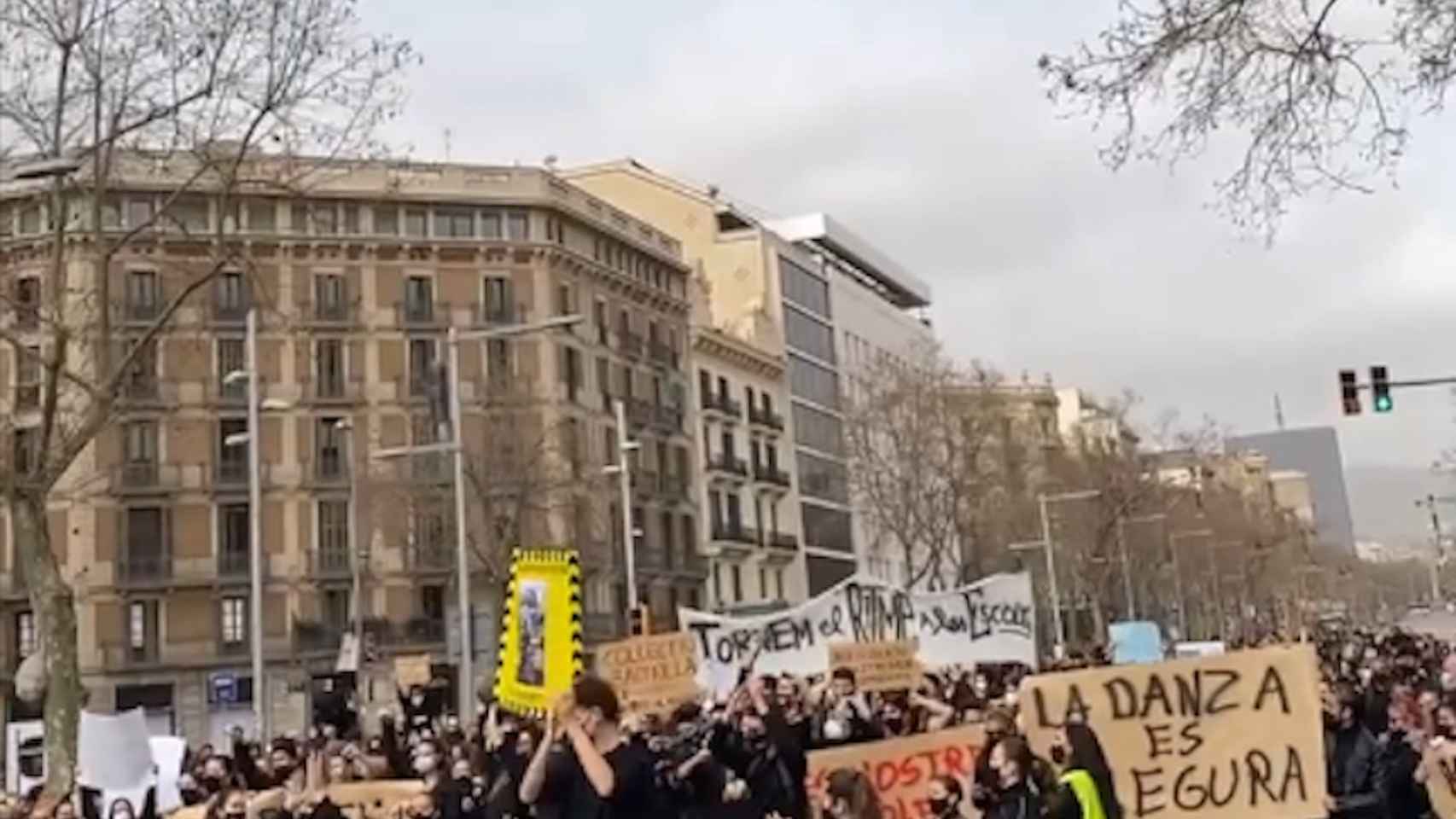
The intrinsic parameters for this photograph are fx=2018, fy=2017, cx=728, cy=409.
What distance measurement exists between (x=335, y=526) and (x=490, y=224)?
1178 centimetres

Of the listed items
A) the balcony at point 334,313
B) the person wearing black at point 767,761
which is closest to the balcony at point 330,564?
the balcony at point 334,313

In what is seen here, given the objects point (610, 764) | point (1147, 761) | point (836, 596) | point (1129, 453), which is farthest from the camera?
point (1129, 453)

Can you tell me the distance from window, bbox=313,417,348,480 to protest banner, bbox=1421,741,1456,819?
5450 cm

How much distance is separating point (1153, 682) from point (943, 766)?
2.29 metres

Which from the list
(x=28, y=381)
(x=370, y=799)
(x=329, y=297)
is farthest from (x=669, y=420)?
(x=370, y=799)

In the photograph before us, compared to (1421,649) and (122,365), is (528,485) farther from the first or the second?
(122,365)

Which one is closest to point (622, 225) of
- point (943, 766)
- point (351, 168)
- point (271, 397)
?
point (271, 397)

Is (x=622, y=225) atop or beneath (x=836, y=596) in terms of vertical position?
atop

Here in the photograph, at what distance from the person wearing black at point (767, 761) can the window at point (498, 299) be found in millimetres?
55875

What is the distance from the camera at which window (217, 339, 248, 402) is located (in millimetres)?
63750

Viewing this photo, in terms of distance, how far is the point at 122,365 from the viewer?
902 inches

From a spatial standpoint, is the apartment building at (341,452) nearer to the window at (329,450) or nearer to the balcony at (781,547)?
the window at (329,450)

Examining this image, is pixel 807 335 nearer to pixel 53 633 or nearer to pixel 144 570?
pixel 144 570

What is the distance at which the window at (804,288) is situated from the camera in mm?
89312
